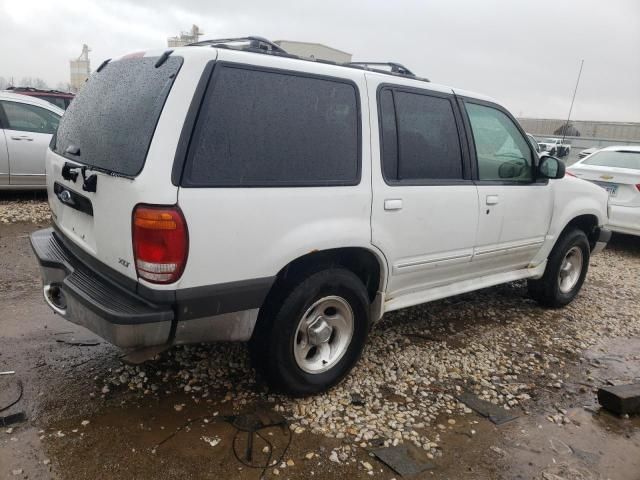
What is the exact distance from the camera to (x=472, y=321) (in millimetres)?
4586

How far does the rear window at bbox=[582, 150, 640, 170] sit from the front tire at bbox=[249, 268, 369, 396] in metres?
6.49

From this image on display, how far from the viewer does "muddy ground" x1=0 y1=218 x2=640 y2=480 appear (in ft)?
8.05

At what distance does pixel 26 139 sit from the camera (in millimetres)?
7367

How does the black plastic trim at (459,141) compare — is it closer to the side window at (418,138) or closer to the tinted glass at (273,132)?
the side window at (418,138)

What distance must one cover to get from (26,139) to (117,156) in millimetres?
6000

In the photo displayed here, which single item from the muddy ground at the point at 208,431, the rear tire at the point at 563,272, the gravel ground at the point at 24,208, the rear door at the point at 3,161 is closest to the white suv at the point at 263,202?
the muddy ground at the point at 208,431

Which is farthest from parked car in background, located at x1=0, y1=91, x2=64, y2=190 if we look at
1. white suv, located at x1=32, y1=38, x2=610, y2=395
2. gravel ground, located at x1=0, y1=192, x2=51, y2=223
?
white suv, located at x1=32, y1=38, x2=610, y2=395

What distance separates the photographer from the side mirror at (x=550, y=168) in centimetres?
414

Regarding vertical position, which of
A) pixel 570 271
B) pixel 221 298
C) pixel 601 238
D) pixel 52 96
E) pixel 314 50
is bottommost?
pixel 570 271

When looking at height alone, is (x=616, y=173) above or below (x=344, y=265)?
above

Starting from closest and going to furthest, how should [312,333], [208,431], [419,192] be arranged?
1. [208,431]
2. [312,333]
3. [419,192]

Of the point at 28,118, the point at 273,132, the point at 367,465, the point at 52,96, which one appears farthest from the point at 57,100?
the point at 367,465

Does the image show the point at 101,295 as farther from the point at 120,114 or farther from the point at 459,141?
the point at 459,141

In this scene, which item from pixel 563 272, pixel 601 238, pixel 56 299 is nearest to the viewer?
pixel 56 299
